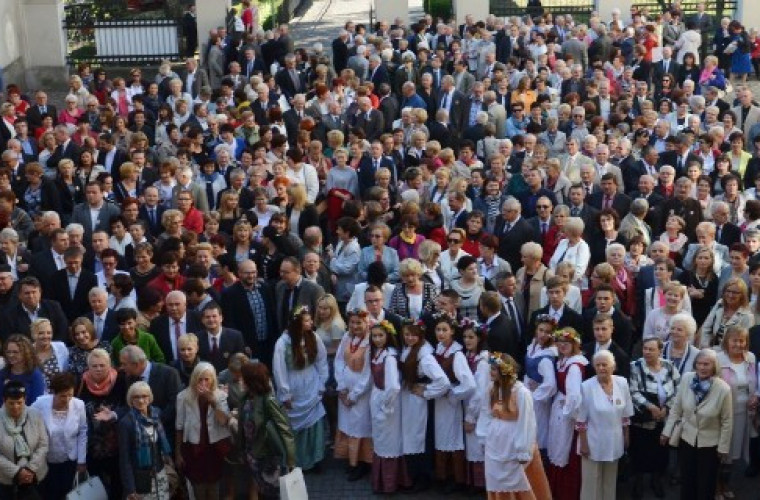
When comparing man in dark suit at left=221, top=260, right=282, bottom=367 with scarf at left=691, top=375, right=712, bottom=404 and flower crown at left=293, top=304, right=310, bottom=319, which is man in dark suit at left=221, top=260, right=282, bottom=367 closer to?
flower crown at left=293, top=304, right=310, bottom=319

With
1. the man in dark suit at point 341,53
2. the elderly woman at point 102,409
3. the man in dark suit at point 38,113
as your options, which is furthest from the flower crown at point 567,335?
the man in dark suit at point 341,53

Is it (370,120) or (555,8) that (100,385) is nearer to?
(370,120)

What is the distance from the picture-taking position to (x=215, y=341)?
11.1m

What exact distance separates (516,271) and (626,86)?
8264 millimetres

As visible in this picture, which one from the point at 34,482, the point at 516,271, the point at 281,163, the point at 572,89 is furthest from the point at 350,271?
the point at 572,89

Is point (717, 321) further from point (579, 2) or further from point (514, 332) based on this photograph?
point (579, 2)

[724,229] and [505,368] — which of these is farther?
[724,229]

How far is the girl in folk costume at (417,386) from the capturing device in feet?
35.2

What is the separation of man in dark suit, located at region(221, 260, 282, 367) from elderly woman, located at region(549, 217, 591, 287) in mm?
2795

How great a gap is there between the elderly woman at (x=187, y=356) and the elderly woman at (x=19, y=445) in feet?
4.15

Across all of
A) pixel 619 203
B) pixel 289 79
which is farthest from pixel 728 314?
pixel 289 79

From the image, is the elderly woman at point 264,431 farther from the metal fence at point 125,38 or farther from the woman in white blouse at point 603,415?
the metal fence at point 125,38

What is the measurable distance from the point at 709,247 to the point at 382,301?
11.4 ft

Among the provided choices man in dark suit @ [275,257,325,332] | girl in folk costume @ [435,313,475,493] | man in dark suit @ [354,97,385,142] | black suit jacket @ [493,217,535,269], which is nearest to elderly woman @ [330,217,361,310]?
man in dark suit @ [275,257,325,332]
